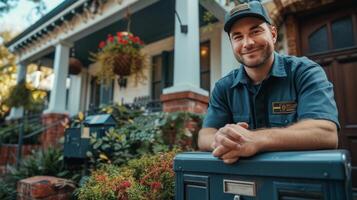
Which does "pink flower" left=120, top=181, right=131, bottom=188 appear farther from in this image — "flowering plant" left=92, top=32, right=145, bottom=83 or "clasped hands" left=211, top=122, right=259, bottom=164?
"flowering plant" left=92, top=32, right=145, bottom=83

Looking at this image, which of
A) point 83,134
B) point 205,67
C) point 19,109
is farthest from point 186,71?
point 19,109

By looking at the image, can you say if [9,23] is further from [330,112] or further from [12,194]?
[330,112]

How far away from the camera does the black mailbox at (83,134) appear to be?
2.97 metres

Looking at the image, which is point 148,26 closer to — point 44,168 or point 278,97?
point 44,168

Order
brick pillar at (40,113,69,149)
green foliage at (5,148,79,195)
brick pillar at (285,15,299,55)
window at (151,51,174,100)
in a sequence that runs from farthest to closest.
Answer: window at (151,51,174,100), brick pillar at (40,113,69,149), brick pillar at (285,15,299,55), green foliage at (5,148,79,195)

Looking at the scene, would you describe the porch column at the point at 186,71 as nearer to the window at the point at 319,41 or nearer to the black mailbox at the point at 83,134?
the black mailbox at the point at 83,134

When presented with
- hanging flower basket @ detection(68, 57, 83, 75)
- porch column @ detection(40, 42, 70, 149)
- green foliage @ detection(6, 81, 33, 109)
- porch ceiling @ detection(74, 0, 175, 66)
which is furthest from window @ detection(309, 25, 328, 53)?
green foliage @ detection(6, 81, 33, 109)

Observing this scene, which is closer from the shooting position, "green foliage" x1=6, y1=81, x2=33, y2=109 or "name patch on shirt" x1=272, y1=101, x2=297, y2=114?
"name patch on shirt" x1=272, y1=101, x2=297, y2=114

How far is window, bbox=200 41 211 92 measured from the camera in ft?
19.1

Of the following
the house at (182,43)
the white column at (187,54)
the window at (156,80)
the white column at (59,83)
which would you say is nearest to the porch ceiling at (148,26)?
the house at (182,43)

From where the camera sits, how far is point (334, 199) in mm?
662

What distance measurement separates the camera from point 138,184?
6.93 ft

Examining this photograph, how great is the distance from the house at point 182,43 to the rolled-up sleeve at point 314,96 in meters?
2.28

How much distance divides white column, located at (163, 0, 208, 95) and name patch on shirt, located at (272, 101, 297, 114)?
7.45 feet
